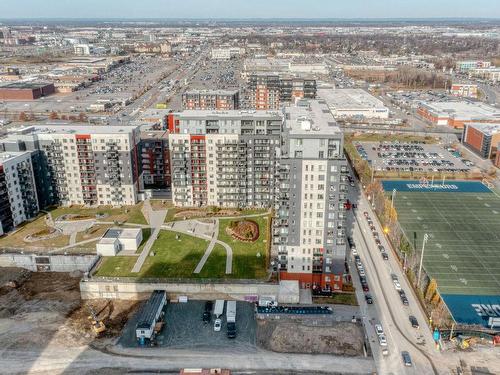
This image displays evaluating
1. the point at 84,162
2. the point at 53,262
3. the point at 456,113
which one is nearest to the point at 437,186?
the point at 456,113

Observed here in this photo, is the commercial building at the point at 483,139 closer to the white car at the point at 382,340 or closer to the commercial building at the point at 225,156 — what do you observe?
the commercial building at the point at 225,156

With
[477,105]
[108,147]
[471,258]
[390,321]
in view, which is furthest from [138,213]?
[477,105]

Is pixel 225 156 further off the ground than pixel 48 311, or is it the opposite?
pixel 225 156

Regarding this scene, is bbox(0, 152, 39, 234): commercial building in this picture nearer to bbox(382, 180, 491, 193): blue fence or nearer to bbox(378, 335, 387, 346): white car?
bbox(378, 335, 387, 346): white car

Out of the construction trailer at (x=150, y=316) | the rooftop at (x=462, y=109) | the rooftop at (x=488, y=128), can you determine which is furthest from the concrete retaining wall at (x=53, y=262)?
the rooftop at (x=462, y=109)

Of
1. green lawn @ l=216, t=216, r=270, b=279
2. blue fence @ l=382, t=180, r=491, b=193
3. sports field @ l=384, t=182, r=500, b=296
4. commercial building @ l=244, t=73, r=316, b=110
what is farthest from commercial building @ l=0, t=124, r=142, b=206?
commercial building @ l=244, t=73, r=316, b=110

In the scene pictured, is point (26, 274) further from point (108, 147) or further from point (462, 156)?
point (462, 156)

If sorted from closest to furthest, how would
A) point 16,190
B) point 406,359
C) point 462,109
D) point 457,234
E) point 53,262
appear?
point 406,359
point 53,262
point 457,234
point 16,190
point 462,109

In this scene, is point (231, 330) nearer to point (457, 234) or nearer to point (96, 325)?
point (96, 325)

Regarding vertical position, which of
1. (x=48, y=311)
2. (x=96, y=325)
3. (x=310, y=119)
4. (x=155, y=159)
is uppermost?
(x=310, y=119)
